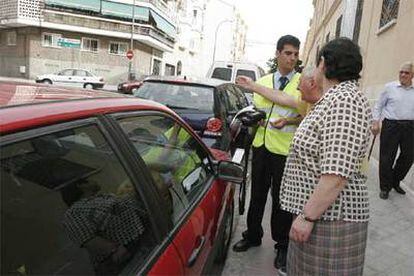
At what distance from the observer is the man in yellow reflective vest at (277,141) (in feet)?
12.4

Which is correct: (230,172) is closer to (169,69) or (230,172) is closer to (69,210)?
(69,210)

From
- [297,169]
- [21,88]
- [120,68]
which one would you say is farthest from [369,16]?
[120,68]

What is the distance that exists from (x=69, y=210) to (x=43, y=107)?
13.4 inches

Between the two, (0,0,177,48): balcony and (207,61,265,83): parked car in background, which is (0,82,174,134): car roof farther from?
(0,0,177,48): balcony

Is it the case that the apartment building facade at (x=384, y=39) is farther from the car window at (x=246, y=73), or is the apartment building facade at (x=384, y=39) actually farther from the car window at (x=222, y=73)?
the car window at (x=222, y=73)

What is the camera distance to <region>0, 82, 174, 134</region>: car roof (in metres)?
1.29

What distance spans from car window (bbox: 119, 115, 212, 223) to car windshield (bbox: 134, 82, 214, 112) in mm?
3125

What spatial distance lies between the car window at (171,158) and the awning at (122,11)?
38.0m

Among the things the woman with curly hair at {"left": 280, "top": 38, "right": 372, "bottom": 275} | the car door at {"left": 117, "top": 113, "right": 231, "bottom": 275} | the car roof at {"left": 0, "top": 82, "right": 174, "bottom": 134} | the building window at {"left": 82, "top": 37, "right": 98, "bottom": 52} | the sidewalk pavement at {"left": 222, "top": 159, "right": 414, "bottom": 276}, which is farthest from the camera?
the building window at {"left": 82, "top": 37, "right": 98, "bottom": 52}

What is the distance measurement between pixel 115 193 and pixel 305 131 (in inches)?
42.2

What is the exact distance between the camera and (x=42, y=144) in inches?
55.2

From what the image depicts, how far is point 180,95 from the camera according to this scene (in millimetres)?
6461

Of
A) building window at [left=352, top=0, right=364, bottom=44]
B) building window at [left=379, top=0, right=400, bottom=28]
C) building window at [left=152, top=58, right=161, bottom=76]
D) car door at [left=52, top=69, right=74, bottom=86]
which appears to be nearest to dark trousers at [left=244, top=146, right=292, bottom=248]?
building window at [left=379, top=0, right=400, bottom=28]

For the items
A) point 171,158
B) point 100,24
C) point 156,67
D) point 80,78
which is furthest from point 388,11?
point 156,67
